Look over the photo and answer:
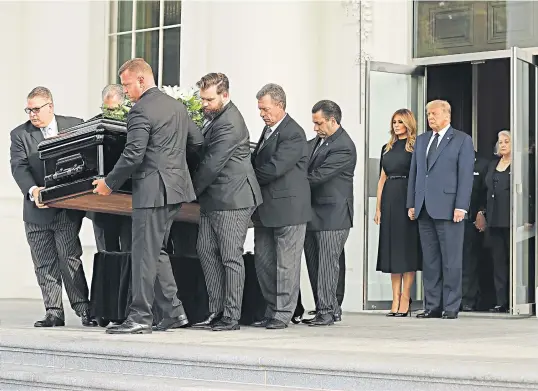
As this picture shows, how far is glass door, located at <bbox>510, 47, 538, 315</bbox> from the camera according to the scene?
957cm

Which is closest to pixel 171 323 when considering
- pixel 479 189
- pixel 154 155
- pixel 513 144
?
pixel 154 155

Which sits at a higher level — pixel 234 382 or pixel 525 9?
pixel 525 9

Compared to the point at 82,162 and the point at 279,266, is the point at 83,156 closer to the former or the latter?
the point at 82,162

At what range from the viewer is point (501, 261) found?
10.2m

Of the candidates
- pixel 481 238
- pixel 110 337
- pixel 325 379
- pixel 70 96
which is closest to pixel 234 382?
pixel 325 379

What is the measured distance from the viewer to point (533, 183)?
989cm

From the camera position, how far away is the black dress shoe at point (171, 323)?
282 inches

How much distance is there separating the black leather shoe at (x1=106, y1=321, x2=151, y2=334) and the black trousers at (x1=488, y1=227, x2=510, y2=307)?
4382 millimetres

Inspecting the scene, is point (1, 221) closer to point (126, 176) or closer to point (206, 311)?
point (206, 311)

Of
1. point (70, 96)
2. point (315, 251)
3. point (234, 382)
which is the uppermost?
point (70, 96)

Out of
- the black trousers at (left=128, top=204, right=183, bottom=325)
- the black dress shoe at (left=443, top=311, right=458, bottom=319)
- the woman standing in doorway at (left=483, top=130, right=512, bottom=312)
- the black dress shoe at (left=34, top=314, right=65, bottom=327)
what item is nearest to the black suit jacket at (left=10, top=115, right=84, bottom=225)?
the black dress shoe at (left=34, top=314, right=65, bottom=327)

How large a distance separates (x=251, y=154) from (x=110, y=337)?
186 cm

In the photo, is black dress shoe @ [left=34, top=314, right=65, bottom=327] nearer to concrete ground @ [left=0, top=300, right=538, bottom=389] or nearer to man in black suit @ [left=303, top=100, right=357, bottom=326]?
concrete ground @ [left=0, top=300, right=538, bottom=389]

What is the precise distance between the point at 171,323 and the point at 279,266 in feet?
2.86
